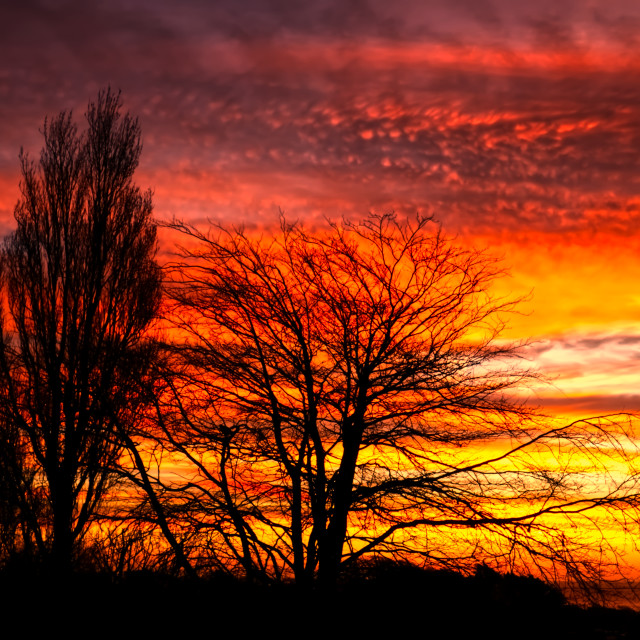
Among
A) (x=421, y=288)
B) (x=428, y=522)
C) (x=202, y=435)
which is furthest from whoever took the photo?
(x=421, y=288)

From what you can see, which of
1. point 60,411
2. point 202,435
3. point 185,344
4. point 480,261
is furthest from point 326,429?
→ point 60,411

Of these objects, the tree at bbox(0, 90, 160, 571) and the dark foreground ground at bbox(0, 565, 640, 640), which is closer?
the dark foreground ground at bbox(0, 565, 640, 640)

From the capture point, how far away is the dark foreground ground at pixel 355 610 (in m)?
7.65

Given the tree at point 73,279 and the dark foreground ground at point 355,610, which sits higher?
the tree at point 73,279

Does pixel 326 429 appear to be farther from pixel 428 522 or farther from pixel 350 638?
pixel 350 638

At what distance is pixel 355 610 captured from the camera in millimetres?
8070

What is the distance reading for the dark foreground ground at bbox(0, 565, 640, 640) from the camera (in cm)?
765

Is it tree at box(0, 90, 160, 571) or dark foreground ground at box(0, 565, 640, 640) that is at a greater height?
tree at box(0, 90, 160, 571)

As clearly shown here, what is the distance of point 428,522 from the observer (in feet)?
24.6

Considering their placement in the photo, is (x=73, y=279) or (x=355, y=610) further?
(x=73, y=279)

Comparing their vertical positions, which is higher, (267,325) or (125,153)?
(125,153)

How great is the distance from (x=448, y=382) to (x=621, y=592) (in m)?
2.68

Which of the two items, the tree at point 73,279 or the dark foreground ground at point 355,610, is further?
the tree at point 73,279

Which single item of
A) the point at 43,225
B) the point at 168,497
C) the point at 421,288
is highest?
the point at 43,225
